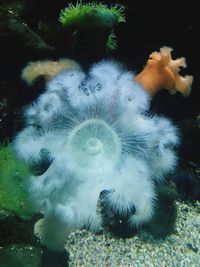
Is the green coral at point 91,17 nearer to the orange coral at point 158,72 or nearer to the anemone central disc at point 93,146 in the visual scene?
the orange coral at point 158,72

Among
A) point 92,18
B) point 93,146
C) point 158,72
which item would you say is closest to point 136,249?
point 93,146

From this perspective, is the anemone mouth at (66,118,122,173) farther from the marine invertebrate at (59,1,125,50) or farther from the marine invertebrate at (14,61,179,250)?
the marine invertebrate at (59,1,125,50)

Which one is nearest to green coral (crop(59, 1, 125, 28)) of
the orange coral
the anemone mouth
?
the orange coral

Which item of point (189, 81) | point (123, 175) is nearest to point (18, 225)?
point (123, 175)

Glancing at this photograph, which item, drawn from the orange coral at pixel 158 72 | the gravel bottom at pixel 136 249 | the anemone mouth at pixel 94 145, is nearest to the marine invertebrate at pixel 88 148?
the anemone mouth at pixel 94 145

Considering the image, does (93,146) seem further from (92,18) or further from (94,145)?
(92,18)

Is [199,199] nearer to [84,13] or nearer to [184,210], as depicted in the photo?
[184,210]

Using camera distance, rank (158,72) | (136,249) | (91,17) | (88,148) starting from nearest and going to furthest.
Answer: (88,148) → (91,17) → (136,249) → (158,72)
